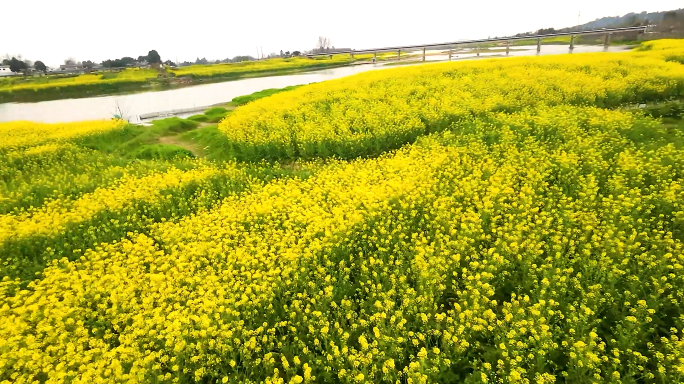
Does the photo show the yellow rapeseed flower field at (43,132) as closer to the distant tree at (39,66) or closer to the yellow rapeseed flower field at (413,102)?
the yellow rapeseed flower field at (413,102)

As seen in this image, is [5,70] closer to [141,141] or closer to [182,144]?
[141,141]

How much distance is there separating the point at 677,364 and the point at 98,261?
831cm

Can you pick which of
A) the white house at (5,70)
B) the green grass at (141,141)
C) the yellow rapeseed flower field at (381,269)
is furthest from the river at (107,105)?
the white house at (5,70)

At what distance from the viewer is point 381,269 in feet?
18.6

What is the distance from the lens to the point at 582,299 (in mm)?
4438

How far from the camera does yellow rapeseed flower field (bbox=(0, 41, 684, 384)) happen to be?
411cm

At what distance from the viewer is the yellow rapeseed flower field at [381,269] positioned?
4.11m

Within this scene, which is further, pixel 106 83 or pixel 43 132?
pixel 106 83

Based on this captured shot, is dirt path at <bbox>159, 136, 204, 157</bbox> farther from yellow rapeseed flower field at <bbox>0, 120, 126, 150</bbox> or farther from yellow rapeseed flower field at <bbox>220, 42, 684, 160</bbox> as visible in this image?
yellow rapeseed flower field at <bbox>0, 120, 126, 150</bbox>

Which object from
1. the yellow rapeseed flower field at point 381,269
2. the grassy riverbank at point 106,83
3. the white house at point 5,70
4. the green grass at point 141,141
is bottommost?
the yellow rapeseed flower field at point 381,269

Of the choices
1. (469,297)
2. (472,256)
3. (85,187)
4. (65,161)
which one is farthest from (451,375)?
(65,161)

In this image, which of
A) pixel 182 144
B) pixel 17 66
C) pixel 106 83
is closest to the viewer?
pixel 182 144

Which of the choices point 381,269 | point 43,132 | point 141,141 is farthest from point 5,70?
point 381,269

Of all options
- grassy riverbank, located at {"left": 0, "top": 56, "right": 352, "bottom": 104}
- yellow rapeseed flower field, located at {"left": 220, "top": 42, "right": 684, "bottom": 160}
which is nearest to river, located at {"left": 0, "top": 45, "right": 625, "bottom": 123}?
grassy riverbank, located at {"left": 0, "top": 56, "right": 352, "bottom": 104}
